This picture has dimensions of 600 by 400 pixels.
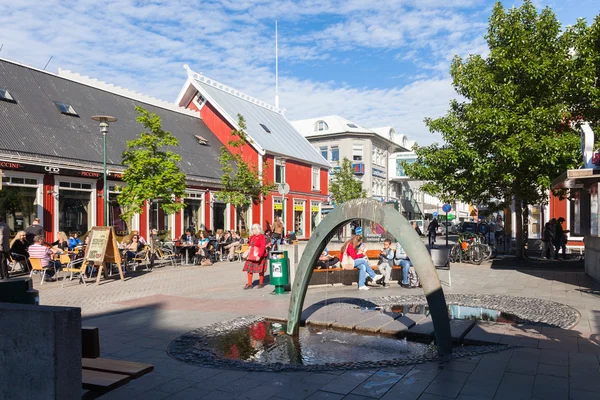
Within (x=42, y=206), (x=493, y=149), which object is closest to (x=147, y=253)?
(x=42, y=206)

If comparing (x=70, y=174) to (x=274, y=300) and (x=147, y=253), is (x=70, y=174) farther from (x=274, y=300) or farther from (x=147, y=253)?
(x=274, y=300)

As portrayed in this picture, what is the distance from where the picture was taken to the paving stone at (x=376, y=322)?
729 cm

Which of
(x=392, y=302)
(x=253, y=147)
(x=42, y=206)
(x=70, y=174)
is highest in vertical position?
(x=253, y=147)

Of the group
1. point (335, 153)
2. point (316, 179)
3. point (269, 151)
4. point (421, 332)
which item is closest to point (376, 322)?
point (421, 332)

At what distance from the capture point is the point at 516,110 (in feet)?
54.9

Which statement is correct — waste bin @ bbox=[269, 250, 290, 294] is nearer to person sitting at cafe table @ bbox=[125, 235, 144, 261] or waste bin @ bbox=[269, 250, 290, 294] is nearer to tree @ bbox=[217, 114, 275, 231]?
person sitting at cafe table @ bbox=[125, 235, 144, 261]

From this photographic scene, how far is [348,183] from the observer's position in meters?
47.6

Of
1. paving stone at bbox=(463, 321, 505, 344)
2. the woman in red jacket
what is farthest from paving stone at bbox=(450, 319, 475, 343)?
the woman in red jacket

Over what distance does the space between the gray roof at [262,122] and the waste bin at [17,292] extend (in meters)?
30.2

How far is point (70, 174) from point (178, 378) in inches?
683

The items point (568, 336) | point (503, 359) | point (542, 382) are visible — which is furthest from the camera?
point (568, 336)

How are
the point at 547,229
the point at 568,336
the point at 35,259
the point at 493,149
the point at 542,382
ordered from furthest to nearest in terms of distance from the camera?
the point at 547,229
the point at 493,149
the point at 35,259
the point at 568,336
the point at 542,382

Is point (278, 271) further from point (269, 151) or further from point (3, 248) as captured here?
point (269, 151)

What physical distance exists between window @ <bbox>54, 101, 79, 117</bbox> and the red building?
8938 millimetres
